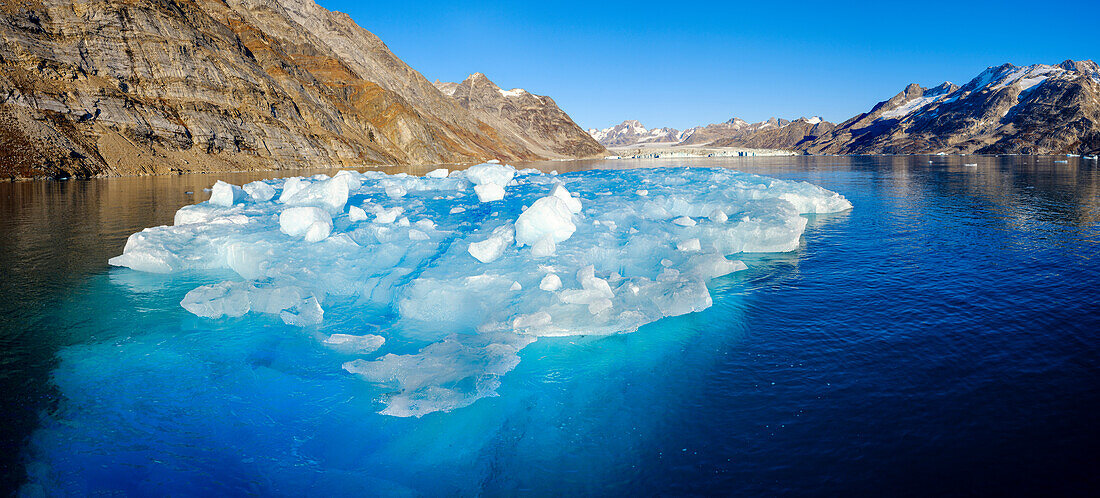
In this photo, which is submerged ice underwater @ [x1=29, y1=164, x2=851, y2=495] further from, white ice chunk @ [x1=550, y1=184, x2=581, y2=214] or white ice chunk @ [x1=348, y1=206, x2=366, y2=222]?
white ice chunk @ [x1=550, y1=184, x2=581, y2=214]

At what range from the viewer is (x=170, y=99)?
76.9 m

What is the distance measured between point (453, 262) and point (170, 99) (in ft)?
282

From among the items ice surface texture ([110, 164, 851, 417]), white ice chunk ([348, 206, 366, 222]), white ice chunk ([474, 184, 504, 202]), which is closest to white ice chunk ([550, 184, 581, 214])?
ice surface texture ([110, 164, 851, 417])

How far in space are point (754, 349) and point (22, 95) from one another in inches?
3299

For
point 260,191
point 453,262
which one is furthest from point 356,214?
point 260,191

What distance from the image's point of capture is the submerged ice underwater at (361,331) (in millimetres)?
7129

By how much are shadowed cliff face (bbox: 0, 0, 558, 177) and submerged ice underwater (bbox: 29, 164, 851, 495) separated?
61185mm

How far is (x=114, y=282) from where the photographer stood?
15.2 m

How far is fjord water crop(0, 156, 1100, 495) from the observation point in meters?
6.58

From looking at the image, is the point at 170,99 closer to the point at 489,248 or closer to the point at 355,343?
the point at 489,248

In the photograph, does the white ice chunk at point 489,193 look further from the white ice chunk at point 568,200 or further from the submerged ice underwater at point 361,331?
the white ice chunk at point 568,200

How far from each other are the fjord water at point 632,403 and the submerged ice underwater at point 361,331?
0.06 meters

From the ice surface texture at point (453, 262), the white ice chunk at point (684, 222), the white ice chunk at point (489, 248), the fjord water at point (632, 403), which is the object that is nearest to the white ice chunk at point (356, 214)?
the ice surface texture at point (453, 262)

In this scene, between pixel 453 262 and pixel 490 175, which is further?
pixel 490 175
